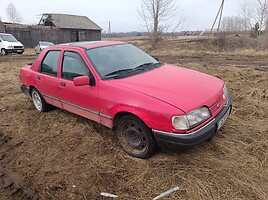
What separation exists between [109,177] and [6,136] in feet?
7.85

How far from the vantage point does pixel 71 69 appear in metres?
3.62

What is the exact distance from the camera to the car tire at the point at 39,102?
4578 millimetres

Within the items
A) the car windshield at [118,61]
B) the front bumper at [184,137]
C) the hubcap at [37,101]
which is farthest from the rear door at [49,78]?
the front bumper at [184,137]

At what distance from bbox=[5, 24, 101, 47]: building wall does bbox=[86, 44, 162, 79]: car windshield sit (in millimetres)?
29397

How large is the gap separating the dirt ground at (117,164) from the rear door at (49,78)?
0.52 meters

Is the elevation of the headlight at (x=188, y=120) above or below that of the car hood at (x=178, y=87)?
below

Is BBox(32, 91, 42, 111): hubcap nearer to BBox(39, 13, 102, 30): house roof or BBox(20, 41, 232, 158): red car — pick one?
BBox(20, 41, 232, 158): red car

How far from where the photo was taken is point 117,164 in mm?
2896

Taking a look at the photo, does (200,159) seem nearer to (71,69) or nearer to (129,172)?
(129,172)

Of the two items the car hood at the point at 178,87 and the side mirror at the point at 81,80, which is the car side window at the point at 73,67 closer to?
the side mirror at the point at 81,80

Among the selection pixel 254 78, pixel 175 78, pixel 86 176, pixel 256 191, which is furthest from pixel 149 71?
pixel 254 78

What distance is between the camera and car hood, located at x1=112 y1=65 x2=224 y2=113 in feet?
8.46

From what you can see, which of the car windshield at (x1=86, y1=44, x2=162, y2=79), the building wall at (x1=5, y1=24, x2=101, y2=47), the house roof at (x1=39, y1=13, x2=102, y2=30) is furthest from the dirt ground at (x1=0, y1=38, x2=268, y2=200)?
the house roof at (x1=39, y1=13, x2=102, y2=30)

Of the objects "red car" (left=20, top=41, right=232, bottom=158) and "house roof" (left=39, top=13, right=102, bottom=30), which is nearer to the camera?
"red car" (left=20, top=41, right=232, bottom=158)
